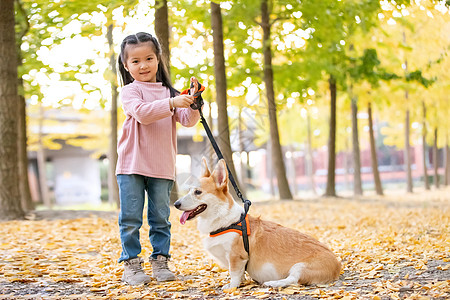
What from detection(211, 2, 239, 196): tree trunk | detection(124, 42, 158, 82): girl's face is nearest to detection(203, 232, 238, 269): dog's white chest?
detection(124, 42, 158, 82): girl's face

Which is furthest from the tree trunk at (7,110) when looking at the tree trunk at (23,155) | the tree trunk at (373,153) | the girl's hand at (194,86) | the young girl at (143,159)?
the tree trunk at (373,153)

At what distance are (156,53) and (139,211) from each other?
1315mm

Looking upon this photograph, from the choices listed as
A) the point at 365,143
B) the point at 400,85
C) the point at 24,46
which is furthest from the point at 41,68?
the point at 365,143

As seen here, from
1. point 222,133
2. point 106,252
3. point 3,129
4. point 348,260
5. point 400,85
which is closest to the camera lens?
point 348,260

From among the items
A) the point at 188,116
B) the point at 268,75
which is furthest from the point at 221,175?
the point at 268,75

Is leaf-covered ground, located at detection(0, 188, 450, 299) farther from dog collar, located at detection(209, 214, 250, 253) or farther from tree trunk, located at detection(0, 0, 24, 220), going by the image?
tree trunk, located at detection(0, 0, 24, 220)

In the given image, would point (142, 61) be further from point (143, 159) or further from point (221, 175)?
point (221, 175)

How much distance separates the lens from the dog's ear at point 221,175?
3629 millimetres

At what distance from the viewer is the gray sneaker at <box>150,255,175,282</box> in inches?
159

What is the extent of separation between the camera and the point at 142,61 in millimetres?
3977

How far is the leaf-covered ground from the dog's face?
0.60m

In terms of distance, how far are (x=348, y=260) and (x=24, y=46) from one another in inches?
340

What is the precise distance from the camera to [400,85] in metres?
15.9

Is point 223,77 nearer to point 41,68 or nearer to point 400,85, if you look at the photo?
point 41,68
